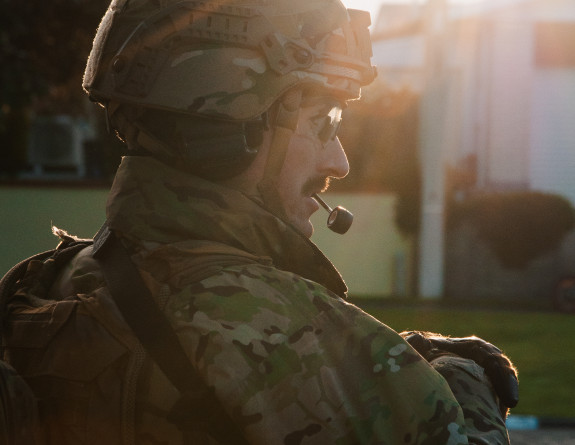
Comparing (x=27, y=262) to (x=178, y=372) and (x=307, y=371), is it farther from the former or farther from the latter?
(x=307, y=371)

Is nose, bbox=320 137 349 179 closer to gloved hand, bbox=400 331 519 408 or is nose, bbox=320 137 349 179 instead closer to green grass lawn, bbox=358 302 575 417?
gloved hand, bbox=400 331 519 408

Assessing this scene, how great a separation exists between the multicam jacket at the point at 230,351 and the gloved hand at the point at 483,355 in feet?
0.19

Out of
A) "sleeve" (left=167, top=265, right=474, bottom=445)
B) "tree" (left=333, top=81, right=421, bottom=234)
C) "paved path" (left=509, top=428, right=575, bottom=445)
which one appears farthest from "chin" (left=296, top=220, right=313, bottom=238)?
"tree" (left=333, top=81, right=421, bottom=234)

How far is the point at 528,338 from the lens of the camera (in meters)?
10.1

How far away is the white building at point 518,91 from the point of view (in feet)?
65.5

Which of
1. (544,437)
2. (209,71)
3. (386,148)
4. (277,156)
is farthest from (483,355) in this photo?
(386,148)

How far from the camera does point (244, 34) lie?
1809 millimetres

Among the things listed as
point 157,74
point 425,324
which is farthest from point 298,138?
point 425,324

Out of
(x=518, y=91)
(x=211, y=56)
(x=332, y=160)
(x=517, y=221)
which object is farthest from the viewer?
(x=518, y=91)

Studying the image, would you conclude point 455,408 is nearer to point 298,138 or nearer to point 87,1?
point 298,138

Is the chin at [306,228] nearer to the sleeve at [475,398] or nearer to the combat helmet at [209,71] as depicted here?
the combat helmet at [209,71]

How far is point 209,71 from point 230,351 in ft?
1.88

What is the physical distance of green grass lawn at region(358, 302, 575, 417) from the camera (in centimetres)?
732

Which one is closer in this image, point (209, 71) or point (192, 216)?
point (192, 216)
